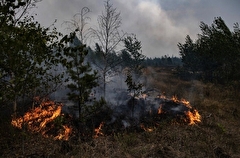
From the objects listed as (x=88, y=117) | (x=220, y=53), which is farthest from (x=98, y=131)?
(x=220, y=53)

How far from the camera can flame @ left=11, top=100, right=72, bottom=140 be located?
1193 centimetres

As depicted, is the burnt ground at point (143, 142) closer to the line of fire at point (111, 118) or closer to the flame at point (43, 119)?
the line of fire at point (111, 118)

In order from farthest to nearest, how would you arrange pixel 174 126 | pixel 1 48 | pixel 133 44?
pixel 133 44 < pixel 174 126 < pixel 1 48

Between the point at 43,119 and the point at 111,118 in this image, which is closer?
the point at 43,119

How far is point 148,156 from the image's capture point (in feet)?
32.1

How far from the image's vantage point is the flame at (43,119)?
11930 millimetres

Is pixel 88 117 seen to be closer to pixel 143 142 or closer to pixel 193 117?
pixel 143 142

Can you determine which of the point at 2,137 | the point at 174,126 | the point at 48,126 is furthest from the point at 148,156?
the point at 2,137

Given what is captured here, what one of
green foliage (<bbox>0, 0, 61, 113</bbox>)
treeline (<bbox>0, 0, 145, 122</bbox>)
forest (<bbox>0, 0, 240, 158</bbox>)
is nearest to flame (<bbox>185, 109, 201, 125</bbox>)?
forest (<bbox>0, 0, 240, 158</bbox>)

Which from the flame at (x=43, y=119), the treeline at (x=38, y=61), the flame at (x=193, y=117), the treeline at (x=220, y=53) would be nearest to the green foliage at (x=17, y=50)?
the treeline at (x=38, y=61)

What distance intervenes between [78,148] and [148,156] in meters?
3.31

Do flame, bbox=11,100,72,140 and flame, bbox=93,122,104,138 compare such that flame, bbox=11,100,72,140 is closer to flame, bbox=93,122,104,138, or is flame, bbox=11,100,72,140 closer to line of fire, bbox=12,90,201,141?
line of fire, bbox=12,90,201,141

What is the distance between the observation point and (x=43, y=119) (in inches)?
508

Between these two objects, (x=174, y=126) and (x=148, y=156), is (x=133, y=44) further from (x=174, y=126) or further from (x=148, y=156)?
(x=148, y=156)
